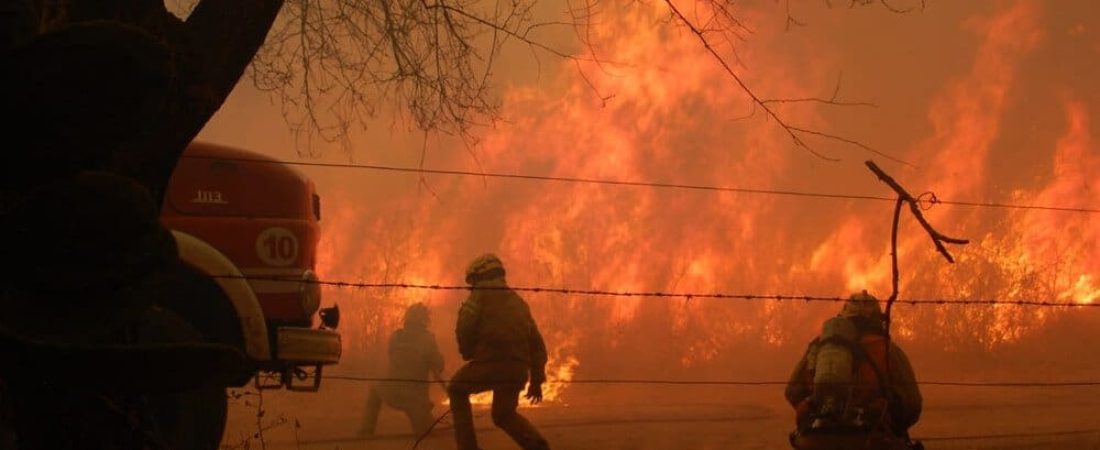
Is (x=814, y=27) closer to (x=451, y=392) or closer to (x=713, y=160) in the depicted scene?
(x=713, y=160)

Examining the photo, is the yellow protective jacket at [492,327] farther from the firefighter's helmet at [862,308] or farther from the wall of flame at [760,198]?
the wall of flame at [760,198]

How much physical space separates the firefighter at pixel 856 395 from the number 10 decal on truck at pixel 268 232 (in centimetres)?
280

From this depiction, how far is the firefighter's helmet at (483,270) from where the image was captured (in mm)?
8820

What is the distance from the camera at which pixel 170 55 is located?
4.67 feet

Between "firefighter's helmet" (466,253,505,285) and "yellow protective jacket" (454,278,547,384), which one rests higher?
"firefighter's helmet" (466,253,505,285)

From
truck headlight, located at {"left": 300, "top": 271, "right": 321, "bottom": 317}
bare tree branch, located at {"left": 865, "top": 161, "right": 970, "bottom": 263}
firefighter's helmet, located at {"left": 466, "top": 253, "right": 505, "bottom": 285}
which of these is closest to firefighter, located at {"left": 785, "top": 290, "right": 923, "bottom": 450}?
bare tree branch, located at {"left": 865, "top": 161, "right": 970, "bottom": 263}

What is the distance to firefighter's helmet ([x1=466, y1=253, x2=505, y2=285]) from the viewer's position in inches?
347

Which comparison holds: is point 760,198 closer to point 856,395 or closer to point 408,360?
point 408,360

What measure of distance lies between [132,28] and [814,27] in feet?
128

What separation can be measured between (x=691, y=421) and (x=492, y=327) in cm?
650

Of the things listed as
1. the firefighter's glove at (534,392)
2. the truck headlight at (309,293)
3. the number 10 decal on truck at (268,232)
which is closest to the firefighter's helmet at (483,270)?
the firefighter's glove at (534,392)

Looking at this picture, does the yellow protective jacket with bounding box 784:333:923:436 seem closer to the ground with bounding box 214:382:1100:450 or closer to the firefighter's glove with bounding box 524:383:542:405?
the firefighter's glove with bounding box 524:383:542:405

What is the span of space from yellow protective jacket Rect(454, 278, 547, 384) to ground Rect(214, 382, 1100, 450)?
1588mm

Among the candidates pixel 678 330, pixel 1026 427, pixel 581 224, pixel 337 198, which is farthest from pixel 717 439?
pixel 337 198
